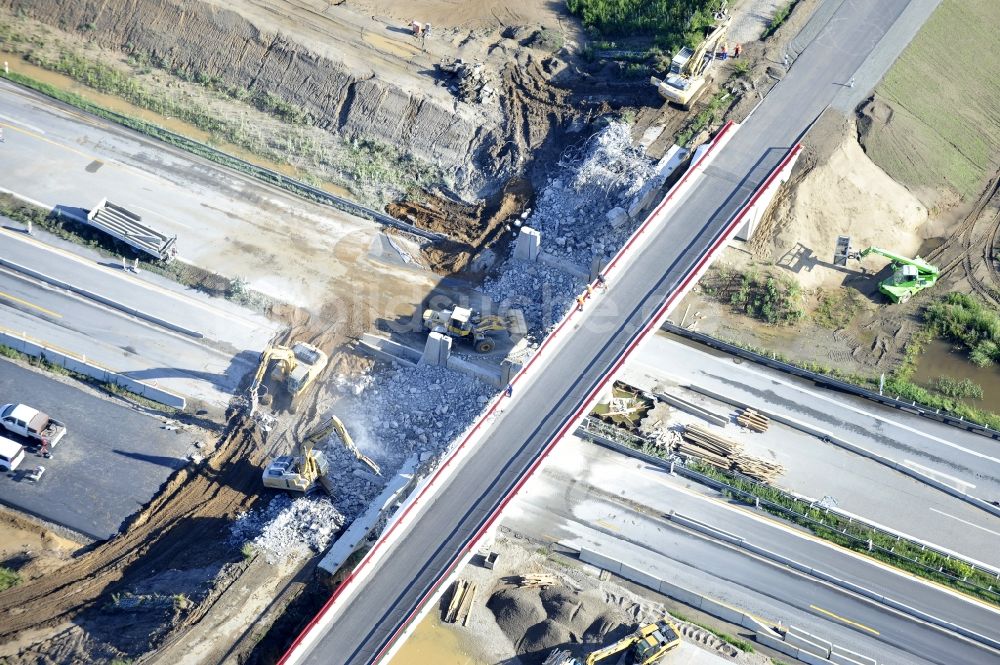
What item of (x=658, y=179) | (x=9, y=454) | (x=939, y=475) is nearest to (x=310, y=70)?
(x=658, y=179)

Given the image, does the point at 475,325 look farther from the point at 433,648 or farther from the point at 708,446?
the point at 433,648

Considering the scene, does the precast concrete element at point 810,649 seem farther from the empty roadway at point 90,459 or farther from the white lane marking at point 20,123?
the white lane marking at point 20,123

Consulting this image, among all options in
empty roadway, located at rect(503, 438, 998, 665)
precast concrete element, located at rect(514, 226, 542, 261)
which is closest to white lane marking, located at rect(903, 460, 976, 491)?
empty roadway, located at rect(503, 438, 998, 665)

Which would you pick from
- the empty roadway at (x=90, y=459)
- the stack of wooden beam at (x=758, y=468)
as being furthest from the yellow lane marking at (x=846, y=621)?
the empty roadway at (x=90, y=459)

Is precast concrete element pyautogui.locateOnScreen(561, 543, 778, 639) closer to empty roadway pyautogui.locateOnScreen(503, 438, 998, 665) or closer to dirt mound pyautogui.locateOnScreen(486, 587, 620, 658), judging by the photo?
empty roadway pyautogui.locateOnScreen(503, 438, 998, 665)

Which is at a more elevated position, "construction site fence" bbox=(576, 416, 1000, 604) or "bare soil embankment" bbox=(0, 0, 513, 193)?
A: "bare soil embankment" bbox=(0, 0, 513, 193)

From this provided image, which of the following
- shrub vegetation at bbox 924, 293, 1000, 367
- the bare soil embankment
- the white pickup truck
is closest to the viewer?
the white pickup truck

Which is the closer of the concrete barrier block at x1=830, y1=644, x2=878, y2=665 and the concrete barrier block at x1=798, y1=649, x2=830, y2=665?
the concrete barrier block at x1=798, y1=649, x2=830, y2=665

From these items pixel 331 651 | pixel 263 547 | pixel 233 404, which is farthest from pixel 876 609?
pixel 233 404
